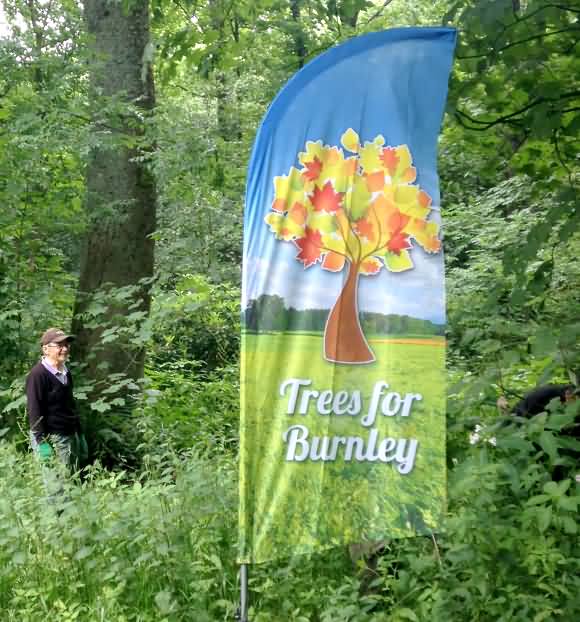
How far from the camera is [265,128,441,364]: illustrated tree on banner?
12.8ft

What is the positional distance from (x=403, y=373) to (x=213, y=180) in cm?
621

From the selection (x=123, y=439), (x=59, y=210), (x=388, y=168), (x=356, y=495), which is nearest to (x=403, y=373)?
(x=356, y=495)

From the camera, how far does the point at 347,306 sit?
393 centimetres

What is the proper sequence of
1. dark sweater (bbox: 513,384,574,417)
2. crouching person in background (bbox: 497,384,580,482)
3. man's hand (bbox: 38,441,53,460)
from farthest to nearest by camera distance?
1. man's hand (bbox: 38,441,53,460)
2. dark sweater (bbox: 513,384,574,417)
3. crouching person in background (bbox: 497,384,580,482)

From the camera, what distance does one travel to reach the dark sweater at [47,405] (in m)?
7.12

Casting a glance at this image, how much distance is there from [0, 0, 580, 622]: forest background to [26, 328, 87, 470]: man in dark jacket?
1.11 ft

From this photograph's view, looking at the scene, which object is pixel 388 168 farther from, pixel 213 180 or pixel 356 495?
pixel 213 180

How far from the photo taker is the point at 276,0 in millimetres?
6496

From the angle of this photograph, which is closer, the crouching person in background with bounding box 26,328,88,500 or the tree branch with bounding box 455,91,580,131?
the tree branch with bounding box 455,91,580,131

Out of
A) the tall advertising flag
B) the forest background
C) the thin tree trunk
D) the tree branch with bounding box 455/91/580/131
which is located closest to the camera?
the tall advertising flag

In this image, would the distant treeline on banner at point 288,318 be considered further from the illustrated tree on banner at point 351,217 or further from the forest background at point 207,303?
the forest background at point 207,303

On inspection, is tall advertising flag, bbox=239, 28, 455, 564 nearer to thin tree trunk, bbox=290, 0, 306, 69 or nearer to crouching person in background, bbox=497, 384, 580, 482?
crouching person in background, bbox=497, 384, 580, 482

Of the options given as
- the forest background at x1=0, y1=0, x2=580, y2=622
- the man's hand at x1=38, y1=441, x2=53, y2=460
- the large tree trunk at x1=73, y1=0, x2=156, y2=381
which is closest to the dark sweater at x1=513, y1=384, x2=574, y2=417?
the forest background at x1=0, y1=0, x2=580, y2=622

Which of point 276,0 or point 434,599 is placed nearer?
point 434,599
